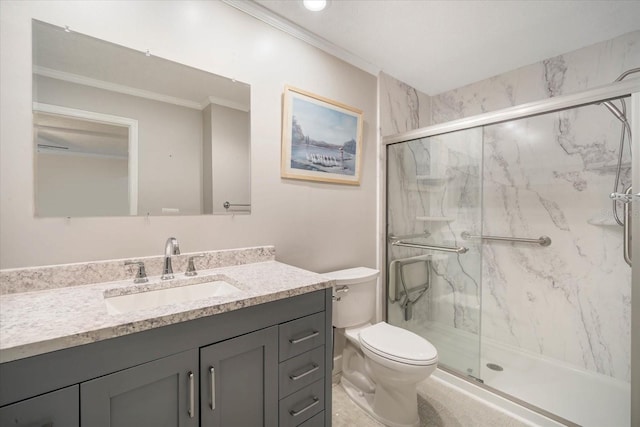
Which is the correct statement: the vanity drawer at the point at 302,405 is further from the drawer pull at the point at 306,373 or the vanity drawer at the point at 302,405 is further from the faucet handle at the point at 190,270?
the faucet handle at the point at 190,270

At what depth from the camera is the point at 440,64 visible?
87.1 inches

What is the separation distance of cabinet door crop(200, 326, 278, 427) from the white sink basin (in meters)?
0.27

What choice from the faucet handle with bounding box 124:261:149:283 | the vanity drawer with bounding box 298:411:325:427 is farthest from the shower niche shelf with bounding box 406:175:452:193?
the faucet handle with bounding box 124:261:149:283

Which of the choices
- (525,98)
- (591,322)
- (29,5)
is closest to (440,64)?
(525,98)

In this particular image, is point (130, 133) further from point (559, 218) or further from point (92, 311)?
point (559, 218)

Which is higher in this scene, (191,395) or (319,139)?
(319,139)

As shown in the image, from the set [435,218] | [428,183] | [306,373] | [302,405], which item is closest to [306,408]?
[302,405]

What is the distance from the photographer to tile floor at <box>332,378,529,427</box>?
1603mm

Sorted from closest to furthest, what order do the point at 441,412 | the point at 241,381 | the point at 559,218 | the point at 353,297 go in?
the point at 241,381 → the point at 441,412 → the point at 353,297 → the point at 559,218

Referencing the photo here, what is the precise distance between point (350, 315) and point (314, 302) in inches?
29.5

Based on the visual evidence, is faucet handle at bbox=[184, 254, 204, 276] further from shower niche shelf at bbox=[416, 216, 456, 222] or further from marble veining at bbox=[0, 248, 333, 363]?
shower niche shelf at bbox=[416, 216, 456, 222]

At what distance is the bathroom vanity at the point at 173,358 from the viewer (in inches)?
26.4

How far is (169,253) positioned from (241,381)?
0.63m

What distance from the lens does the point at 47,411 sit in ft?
2.20
